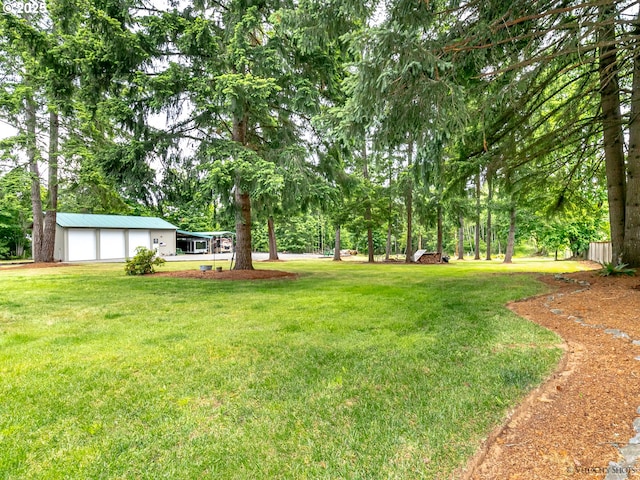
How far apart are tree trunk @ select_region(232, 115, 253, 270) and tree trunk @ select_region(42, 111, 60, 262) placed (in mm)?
6958

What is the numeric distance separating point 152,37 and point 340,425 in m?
9.66

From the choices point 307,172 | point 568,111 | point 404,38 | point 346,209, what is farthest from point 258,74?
point 346,209

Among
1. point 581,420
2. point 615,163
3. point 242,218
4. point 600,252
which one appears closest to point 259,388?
point 581,420

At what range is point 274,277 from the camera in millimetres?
10367

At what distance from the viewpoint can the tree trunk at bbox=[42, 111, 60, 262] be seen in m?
13.1

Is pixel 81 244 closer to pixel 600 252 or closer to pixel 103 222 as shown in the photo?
pixel 103 222

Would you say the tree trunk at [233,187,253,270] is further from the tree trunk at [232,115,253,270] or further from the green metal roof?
the green metal roof

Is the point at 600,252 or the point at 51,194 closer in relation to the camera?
the point at 51,194

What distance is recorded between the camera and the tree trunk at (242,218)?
34.1 ft

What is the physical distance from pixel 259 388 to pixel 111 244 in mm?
23341

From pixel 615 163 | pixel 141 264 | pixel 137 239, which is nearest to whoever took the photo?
pixel 615 163

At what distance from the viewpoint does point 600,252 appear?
1568cm

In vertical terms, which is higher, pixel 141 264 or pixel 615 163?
pixel 615 163

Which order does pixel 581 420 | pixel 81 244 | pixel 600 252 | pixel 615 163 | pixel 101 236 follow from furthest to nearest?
pixel 101 236
pixel 81 244
pixel 600 252
pixel 615 163
pixel 581 420
